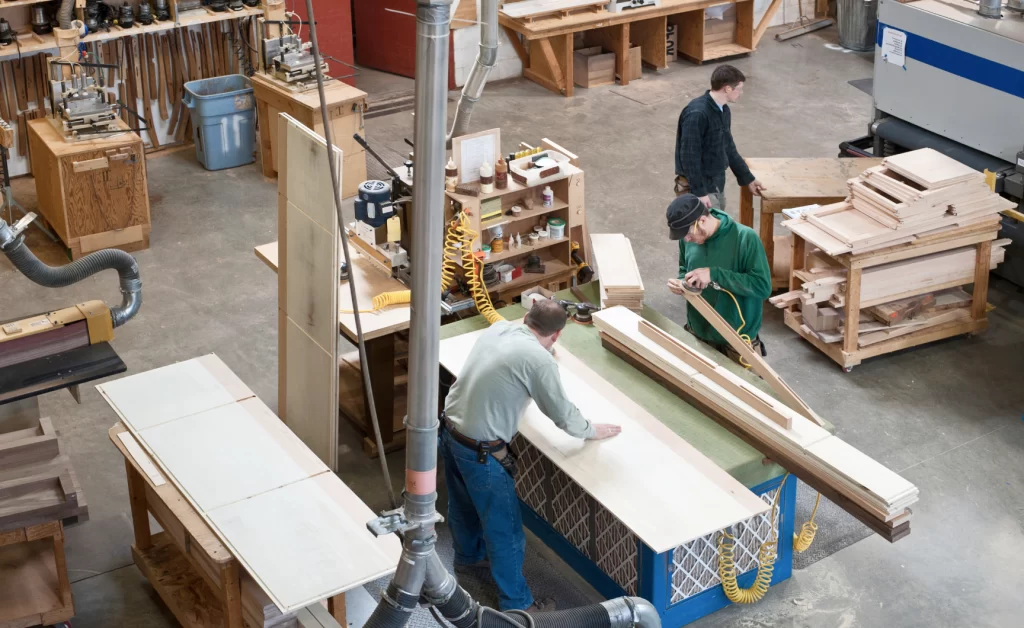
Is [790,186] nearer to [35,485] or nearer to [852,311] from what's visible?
[852,311]

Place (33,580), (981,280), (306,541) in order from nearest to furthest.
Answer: (306,541), (33,580), (981,280)

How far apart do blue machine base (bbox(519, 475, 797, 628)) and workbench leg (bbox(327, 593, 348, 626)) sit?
1256 millimetres

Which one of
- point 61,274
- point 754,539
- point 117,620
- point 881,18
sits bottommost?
point 117,620

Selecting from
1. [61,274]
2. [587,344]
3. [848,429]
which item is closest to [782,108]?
[848,429]

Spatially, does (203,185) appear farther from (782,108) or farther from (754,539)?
(754,539)

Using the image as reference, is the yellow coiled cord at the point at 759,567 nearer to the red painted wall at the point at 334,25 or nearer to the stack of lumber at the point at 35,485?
the stack of lumber at the point at 35,485

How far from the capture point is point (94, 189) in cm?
840

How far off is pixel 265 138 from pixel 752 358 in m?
5.29

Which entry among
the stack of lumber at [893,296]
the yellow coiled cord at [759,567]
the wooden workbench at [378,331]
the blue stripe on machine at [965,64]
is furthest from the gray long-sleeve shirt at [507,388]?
the blue stripe on machine at [965,64]

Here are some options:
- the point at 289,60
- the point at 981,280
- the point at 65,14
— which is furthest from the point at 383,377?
the point at 65,14

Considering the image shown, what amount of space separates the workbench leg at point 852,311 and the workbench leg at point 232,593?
3.92 m

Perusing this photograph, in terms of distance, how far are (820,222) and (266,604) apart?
13.4 feet

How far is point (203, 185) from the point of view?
381 inches

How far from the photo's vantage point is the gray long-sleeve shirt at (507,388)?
193 inches
